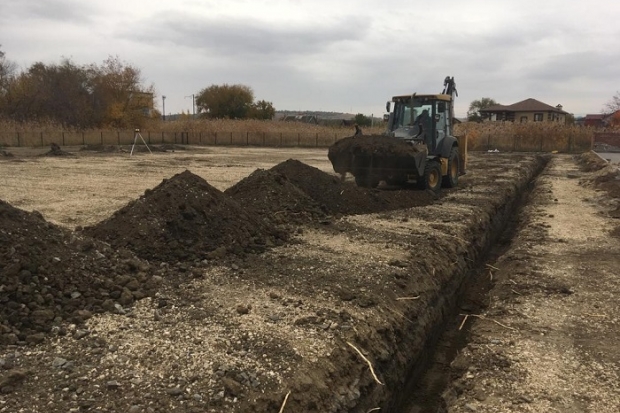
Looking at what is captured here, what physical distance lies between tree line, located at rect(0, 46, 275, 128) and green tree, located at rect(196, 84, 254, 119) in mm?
14815

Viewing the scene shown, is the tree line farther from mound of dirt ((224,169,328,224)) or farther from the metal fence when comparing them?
mound of dirt ((224,169,328,224))

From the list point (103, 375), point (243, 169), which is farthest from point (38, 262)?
point (243, 169)

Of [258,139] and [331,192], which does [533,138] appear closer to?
[258,139]

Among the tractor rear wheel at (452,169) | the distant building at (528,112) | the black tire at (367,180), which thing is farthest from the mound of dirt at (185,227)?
the distant building at (528,112)

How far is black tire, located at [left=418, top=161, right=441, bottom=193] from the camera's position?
12366 millimetres

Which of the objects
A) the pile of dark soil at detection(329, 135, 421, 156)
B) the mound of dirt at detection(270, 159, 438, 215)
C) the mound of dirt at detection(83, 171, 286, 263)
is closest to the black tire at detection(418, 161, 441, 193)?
the mound of dirt at detection(270, 159, 438, 215)

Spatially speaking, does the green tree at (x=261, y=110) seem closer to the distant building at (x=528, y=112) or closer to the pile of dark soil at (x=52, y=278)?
the distant building at (x=528, y=112)

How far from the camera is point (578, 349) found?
4.55 m

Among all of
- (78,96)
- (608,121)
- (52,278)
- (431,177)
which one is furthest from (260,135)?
(608,121)

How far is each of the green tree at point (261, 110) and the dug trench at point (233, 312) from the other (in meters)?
52.8

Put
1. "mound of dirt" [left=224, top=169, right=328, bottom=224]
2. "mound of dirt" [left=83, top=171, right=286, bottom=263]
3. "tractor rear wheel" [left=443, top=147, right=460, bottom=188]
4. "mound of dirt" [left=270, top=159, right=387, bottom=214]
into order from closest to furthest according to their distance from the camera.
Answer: "mound of dirt" [left=83, top=171, right=286, bottom=263]
"mound of dirt" [left=224, top=169, right=328, bottom=224]
"mound of dirt" [left=270, top=159, right=387, bottom=214]
"tractor rear wheel" [left=443, top=147, right=460, bottom=188]

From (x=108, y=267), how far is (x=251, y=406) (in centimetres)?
279

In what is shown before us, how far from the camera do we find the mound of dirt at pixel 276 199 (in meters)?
8.97

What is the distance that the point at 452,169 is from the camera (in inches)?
561
